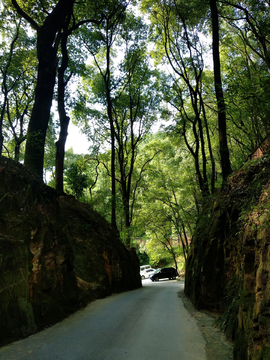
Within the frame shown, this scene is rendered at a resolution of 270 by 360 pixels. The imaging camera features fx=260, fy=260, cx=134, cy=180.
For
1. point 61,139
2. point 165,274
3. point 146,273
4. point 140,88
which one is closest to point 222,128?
point 61,139

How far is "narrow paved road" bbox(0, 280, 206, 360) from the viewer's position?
180 inches

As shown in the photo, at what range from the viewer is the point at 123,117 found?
25.0 metres

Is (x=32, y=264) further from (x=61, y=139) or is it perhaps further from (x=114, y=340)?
(x=61, y=139)

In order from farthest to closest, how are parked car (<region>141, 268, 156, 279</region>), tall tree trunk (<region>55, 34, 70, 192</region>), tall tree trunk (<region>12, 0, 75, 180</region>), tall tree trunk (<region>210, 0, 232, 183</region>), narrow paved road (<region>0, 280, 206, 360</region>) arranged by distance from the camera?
parked car (<region>141, 268, 156, 279</region>)
tall tree trunk (<region>55, 34, 70, 192</region>)
tall tree trunk (<region>12, 0, 75, 180</region>)
tall tree trunk (<region>210, 0, 232, 183</region>)
narrow paved road (<region>0, 280, 206, 360</region>)

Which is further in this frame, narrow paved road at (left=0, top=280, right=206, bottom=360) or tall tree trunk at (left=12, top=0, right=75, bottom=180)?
tall tree trunk at (left=12, top=0, right=75, bottom=180)

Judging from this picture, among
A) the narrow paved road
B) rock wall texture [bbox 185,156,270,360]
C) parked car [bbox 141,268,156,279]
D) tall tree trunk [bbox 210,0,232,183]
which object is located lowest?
parked car [bbox 141,268,156,279]

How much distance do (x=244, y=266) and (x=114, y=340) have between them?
3.03 m

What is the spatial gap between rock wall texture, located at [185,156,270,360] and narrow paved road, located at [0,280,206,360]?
3.41 feet

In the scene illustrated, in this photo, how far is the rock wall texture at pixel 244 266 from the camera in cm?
378

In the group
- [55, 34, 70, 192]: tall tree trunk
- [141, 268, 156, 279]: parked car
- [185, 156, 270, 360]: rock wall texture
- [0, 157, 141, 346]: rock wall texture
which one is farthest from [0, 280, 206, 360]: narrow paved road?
[141, 268, 156, 279]: parked car

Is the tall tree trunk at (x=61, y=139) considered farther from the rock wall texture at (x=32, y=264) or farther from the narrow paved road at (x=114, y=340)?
the narrow paved road at (x=114, y=340)

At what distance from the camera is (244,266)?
479cm

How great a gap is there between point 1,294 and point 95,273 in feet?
24.4

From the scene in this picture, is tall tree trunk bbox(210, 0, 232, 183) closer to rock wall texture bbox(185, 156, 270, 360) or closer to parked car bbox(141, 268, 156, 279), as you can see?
rock wall texture bbox(185, 156, 270, 360)
